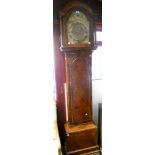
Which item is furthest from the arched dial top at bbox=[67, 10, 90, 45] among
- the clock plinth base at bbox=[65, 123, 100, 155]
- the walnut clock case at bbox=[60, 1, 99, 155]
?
the clock plinth base at bbox=[65, 123, 100, 155]

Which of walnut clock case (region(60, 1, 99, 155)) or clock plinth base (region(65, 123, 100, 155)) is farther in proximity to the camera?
clock plinth base (region(65, 123, 100, 155))

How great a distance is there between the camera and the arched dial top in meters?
1.95

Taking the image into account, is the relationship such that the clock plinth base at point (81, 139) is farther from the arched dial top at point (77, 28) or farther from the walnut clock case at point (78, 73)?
the arched dial top at point (77, 28)

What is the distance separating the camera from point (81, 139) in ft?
6.89

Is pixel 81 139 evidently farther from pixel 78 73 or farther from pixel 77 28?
pixel 77 28

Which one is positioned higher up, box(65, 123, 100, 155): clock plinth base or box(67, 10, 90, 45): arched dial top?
box(67, 10, 90, 45): arched dial top

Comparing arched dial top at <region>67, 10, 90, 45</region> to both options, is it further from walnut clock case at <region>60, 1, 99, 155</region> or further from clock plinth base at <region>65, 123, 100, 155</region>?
clock plinth base at <region>65, 123, 100, 155</region>

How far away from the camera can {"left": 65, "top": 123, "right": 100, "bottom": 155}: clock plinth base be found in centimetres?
206

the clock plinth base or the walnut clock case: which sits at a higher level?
the walnut clock case

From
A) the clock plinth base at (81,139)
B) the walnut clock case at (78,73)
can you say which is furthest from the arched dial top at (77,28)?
the clock plinth base at (81,139)

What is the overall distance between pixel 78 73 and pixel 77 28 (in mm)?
610

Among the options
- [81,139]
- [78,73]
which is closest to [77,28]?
[78,73]
